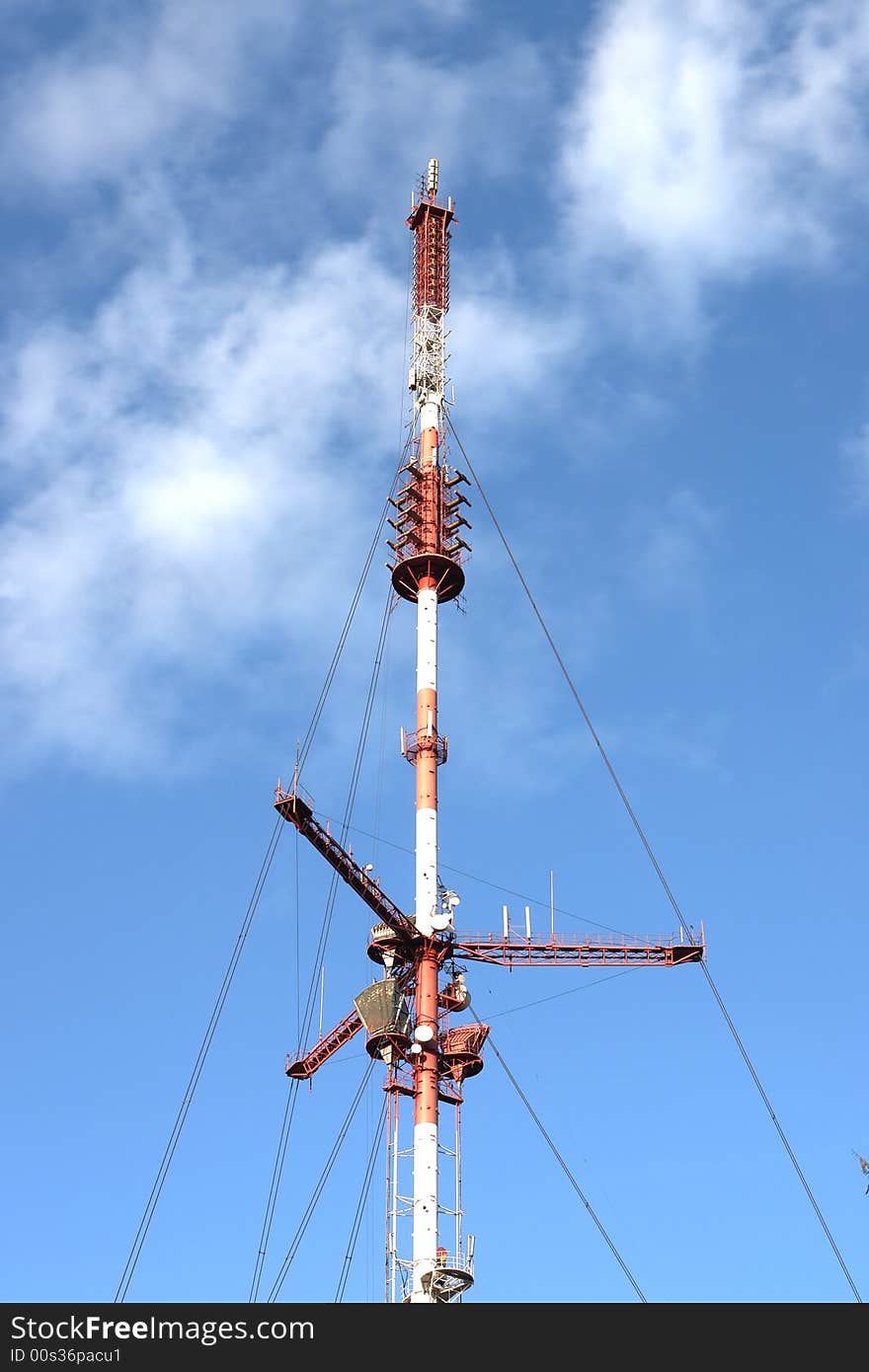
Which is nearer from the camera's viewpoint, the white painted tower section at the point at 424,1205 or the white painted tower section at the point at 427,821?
the white painted tower section at the point at 424,1205

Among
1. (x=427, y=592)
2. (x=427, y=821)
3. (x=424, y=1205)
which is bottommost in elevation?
(x=424, y=1205)

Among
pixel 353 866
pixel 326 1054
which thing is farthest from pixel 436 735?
pixel 326 1054

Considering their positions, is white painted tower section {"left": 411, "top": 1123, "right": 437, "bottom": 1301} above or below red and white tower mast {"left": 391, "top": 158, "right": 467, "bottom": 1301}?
below

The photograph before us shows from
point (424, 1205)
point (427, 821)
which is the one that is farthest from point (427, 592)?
point (424, 1205)

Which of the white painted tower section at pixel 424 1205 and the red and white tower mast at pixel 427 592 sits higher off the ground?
the red and white tower mast at pixel 427 592

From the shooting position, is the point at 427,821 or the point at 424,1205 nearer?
the point at 424,1205

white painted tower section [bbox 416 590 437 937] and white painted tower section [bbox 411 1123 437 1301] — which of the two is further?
white painted tower section [bbox 416 590 437 937]

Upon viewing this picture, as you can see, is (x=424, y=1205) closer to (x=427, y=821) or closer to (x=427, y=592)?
(x=427, y=821)

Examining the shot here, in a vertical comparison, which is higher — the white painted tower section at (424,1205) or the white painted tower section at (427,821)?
the white painted tower section at (427,821)

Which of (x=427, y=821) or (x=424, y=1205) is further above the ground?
(x=427, y=821)

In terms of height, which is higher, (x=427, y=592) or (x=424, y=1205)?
(x=427, y=592)

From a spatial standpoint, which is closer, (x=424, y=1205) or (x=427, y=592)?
(x=424, y=1205)
